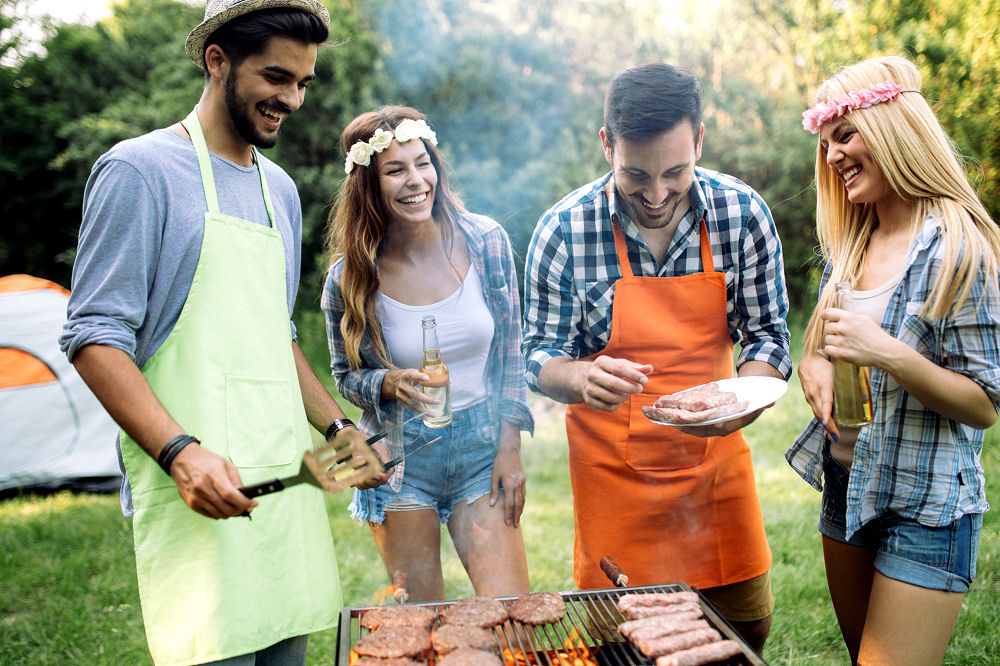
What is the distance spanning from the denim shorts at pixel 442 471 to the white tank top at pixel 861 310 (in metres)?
1.31

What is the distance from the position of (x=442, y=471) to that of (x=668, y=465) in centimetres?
90

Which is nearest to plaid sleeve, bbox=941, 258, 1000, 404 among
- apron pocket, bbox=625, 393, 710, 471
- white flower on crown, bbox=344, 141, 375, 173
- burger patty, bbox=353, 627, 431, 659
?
apron pocket, bbox=625, 393, 710, 471

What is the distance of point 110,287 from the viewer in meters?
1.98

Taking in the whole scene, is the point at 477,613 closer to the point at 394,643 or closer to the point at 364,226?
the point at 394,643

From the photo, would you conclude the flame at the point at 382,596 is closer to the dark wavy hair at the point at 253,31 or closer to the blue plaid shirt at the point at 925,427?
the blue plaid shirt at the point at 925,427

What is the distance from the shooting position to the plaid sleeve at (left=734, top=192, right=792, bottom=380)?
2889 millimetres

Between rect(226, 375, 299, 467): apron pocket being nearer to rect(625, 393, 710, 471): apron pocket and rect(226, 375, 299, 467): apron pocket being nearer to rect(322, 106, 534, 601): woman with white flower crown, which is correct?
rect(322, 106, 534, 601): woman with white flower crown

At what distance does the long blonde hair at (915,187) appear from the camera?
2.19 metres

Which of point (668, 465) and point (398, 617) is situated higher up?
point (668, 465)

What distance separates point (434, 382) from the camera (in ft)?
9.14

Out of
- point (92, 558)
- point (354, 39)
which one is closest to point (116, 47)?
point (354, 39)

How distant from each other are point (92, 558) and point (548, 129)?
8.11m

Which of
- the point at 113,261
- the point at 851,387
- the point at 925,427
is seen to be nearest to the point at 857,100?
the point at 851,387

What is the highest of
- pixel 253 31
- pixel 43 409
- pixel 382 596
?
pixel 253 31
